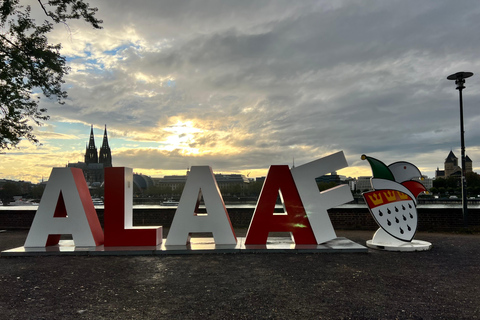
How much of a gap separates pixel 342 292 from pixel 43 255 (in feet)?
25.8

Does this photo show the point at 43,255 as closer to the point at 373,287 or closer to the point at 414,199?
the point at 373,287

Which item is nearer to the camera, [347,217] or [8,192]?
[347,217]

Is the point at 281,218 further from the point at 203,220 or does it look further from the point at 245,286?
the point at 245,286

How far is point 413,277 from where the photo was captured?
20.9 feet

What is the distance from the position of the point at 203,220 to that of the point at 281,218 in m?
2.33

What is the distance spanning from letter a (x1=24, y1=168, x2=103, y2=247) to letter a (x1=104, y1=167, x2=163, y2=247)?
23.1 inches

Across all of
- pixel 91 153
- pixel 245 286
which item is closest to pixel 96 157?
pixel 91 153

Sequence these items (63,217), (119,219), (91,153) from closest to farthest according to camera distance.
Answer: (119,219)
(63,217)
(91,153)

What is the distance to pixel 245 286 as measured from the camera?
5781 mm

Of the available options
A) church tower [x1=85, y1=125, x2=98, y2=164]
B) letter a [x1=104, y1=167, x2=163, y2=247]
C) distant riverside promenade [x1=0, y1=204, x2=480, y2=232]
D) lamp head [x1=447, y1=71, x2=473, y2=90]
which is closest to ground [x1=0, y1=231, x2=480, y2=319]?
letter a [x1=104, y1=167, x2=163, y2=247]

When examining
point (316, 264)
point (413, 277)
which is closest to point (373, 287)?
point (413, 277)

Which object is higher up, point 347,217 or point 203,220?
point 203,220

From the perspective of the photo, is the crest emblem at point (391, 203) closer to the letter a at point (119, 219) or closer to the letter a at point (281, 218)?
the letter a at point (281, 218)

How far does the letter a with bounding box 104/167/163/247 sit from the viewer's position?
9383 mm
